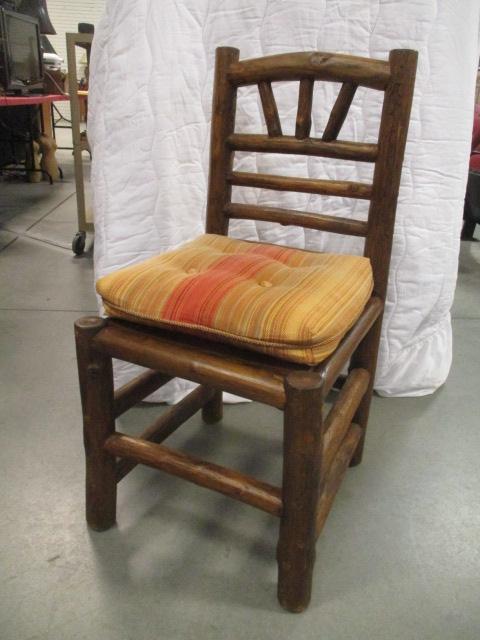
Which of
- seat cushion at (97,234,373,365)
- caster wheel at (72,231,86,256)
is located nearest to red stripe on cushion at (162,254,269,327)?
seat cushion at (97,234,373,365)

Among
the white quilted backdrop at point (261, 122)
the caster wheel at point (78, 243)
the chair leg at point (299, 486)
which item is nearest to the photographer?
the chair leg at point (299, 486)

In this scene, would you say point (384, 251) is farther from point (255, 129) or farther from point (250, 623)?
point (250, 623)

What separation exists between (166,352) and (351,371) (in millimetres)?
357

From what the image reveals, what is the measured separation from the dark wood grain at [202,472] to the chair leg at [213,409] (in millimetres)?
342

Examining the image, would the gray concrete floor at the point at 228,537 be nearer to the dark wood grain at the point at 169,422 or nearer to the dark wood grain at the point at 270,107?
the dark wood grain at the point at 169,422

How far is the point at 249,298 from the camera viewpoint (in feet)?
1.93

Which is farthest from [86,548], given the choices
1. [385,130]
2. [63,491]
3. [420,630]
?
[385,130]

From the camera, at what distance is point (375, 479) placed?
903 mm

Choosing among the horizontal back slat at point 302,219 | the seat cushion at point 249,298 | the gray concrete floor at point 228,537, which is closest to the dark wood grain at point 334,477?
the gray concrete floor at point 228,537

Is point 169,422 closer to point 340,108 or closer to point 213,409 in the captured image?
point 213,409

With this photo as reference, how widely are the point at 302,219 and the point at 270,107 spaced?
0.18 m

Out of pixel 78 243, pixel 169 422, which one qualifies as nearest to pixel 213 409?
pixel 169 422

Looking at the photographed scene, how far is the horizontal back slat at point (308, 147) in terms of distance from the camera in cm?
76

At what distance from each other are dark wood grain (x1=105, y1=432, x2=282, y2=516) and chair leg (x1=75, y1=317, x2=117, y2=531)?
0.08 ft
